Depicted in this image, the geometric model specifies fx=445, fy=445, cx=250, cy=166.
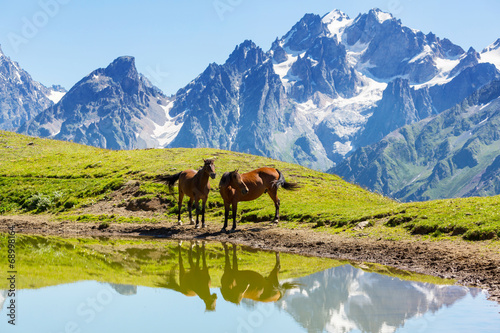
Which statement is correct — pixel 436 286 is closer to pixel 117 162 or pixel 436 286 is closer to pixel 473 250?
pixel 473 250

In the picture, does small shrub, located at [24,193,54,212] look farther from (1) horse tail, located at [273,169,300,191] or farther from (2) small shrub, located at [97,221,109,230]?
(1) horse tail, located at [273,169,300,191]

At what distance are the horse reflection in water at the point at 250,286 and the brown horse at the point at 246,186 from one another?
32.6ft

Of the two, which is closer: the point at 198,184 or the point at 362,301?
the point at 362,301

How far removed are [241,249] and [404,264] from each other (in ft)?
30.8

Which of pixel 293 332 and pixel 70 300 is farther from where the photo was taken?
pixel 70 300

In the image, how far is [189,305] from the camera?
15.3 metres

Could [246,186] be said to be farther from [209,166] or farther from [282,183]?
[282,183]

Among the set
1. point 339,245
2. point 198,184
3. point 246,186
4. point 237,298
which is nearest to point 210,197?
point 198,184

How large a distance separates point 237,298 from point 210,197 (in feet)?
74.9

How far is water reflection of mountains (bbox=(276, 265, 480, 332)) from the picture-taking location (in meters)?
13.1

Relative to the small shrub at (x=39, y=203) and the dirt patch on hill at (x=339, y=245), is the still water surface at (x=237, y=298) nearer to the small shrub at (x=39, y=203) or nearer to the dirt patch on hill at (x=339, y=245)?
the dirt patch on hill at (x=339, y=245)

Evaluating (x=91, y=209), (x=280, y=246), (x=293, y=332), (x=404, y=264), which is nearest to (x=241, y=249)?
(x=280, y=246)

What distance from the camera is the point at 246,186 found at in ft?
101

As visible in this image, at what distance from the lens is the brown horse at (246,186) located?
1193 inches
